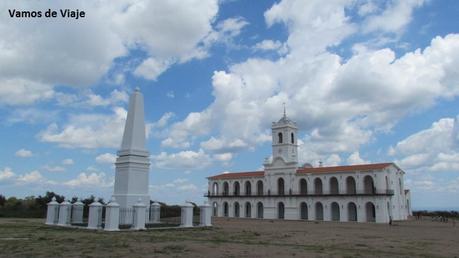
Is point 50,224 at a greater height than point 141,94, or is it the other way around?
point 141,94

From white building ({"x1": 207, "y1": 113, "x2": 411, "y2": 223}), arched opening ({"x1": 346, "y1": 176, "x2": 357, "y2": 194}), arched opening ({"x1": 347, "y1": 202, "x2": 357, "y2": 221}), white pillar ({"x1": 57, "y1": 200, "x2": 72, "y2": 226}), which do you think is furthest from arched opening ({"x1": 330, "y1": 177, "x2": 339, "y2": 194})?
white pillar ({"x1": 57, "y1": 200, "x2": 72, "y2": 226})

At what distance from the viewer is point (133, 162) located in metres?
26.3

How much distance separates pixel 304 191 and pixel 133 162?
98.9 feet

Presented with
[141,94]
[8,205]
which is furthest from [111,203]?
[8,205]

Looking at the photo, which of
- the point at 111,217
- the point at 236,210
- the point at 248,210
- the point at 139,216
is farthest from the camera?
the point at 236,210

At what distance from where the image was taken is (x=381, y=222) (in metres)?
42.7

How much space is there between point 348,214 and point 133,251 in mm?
37877

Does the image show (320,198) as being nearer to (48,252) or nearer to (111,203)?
(111,203)

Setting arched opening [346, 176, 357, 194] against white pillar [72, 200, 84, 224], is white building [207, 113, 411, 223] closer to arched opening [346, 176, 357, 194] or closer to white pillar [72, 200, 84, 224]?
arched opening [346, 176, 357, 194]

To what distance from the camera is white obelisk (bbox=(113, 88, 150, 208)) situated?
26030 mm

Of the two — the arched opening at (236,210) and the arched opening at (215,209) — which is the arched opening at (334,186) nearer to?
the arched opening at (236,210)

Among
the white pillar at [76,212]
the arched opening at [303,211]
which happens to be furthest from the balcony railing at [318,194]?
the white pillar at [76,212]

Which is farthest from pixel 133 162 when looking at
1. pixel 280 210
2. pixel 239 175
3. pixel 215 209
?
pixel 215 209

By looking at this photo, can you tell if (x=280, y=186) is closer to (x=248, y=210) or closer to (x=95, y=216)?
(x=248, y=210)
